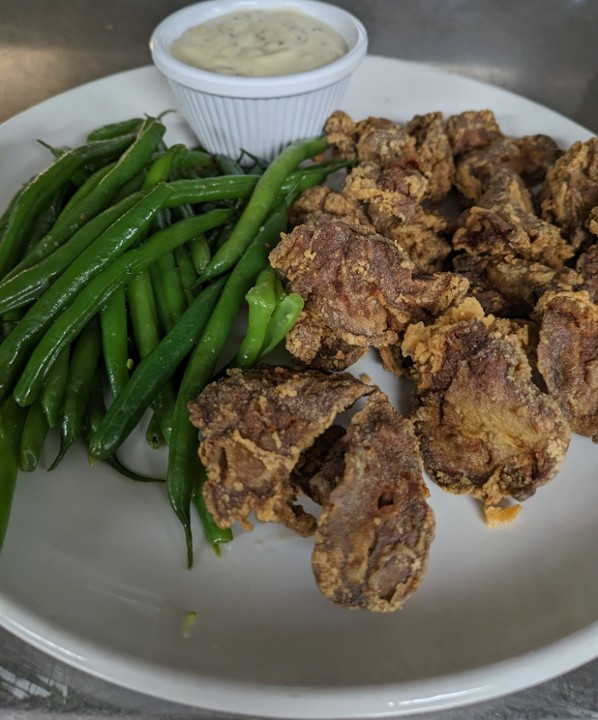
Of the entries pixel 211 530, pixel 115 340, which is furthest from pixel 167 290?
pixel 211 530

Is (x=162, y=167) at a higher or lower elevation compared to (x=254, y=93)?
lower

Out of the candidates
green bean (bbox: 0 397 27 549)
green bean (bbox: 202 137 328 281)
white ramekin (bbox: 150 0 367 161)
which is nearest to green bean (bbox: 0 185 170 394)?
green bean (bbox: 0 397 27 549)

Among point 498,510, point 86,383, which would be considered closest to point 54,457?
point 86,383

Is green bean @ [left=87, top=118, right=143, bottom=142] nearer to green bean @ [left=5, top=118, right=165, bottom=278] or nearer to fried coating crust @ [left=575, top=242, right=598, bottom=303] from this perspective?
green bean @ [left=5, top=118, right=165, bottom=278]

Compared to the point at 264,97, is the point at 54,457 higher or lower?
lower

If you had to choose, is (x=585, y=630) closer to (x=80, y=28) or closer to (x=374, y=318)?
(x=374, y=318)

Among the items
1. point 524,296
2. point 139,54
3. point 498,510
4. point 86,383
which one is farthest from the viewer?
point 139,54

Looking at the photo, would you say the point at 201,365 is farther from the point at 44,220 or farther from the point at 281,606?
the point at 44,220
